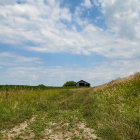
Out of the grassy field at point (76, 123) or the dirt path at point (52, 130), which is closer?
the grassy field at point (76, 123)

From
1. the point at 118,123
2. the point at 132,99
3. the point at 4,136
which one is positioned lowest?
the point at 4,136

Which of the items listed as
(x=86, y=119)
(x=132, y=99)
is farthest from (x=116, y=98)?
(x=86, y=119)

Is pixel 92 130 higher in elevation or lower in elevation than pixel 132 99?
lower

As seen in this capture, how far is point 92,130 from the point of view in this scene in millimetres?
6809

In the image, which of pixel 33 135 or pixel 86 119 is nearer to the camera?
pixel 33 135

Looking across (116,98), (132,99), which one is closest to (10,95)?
(116,98)

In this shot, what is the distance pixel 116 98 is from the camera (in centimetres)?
1064

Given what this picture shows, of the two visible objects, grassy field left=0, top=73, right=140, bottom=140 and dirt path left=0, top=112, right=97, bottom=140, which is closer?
grassy field left=0, top=73, right=140, bottom=140

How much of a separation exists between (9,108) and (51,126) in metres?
3.73

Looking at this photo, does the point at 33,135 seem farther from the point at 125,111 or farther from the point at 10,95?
the point at 10,95

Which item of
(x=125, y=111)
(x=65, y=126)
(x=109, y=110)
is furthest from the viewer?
(x=109, y=110)

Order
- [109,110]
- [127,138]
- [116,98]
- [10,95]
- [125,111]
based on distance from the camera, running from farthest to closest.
Answer: 1. [10,95]
2. [116,98]
3. [109,110]
4. [125,111]
5. [127,138]

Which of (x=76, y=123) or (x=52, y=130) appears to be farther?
(x=76, y=123)

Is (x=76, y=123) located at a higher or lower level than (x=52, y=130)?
higher
